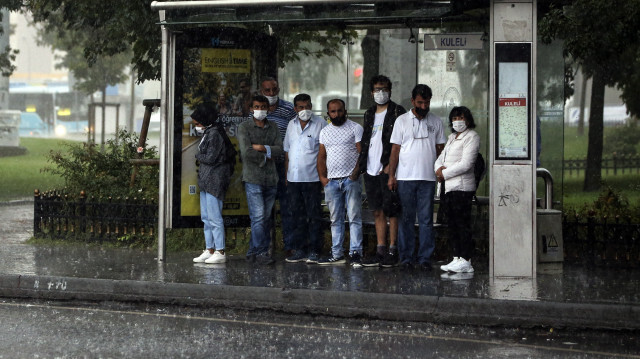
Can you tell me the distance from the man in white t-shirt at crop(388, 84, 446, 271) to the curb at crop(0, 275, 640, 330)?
5.92 ft

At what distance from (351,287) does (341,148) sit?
1.95 m

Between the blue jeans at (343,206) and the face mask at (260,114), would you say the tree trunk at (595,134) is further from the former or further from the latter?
the face mask at (260,114)

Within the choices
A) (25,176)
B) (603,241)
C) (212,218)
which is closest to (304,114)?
(212,218)

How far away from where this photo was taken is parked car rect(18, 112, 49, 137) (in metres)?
79.1

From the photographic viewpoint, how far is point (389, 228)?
10984mm

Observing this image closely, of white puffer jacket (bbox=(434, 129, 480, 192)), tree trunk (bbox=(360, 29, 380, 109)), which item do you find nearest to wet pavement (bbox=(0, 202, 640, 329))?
white puffer jacket (bbox=(434, 129, 480, 192))

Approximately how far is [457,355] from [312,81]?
10941mm

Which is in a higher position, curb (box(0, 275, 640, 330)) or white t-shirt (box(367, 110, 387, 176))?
white t-shirt (box(367, 110, 387, 176))

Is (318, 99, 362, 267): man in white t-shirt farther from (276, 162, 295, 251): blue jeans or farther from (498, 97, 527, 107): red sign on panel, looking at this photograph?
(498, 97, 527, 107): red sign on panel

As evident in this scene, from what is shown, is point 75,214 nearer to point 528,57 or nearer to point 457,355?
point 528,57

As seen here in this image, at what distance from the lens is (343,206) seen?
10805 millimetres

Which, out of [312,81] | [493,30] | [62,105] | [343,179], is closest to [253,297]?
[343,179]

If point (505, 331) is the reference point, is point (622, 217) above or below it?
above

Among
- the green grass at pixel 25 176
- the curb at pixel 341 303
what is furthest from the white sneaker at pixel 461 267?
the green grass at pixel 25 176
